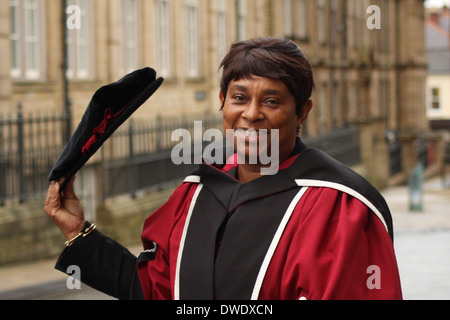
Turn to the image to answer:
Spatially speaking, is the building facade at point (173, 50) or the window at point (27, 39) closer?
the window at point (27, 39)

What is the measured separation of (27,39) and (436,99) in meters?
56.2

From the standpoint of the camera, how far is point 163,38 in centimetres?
1991

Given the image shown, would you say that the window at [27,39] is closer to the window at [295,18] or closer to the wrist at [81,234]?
the wrist at [81,234]

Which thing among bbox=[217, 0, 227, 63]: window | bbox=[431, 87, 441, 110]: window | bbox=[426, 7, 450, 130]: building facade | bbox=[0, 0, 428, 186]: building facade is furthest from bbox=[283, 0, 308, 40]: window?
bbox=[431, 87, 441, 110]: window

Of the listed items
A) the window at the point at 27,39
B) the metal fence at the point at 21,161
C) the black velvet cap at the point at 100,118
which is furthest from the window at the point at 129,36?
the black velvet cap at the point at 100,118

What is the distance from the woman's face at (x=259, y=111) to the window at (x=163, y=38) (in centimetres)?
1688

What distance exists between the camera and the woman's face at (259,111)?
2.79 meters

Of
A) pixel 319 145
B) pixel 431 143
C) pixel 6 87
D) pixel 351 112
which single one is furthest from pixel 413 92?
pixel 6 87

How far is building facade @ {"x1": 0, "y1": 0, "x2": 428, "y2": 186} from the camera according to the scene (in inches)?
584

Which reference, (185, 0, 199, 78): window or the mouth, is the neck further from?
(185, 0, 199, 78): window

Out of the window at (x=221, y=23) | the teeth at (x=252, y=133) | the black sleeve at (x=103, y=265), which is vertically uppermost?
the window at (x=221, y=23)

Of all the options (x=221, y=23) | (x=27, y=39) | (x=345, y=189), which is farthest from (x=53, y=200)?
(x=221, y=23)

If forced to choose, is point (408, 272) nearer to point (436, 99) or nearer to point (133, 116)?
point (133, 116)

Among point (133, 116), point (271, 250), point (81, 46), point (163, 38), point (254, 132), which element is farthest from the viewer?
point (163, 38)
